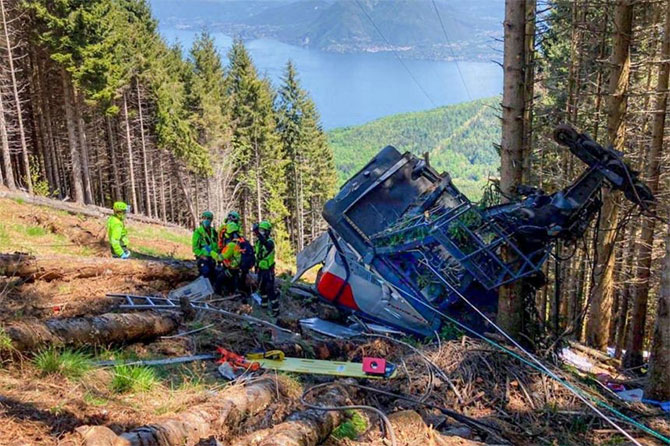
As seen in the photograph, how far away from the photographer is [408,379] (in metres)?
6.39

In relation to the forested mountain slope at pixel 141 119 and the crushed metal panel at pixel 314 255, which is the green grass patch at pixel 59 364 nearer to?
the crushed metal panel at pixel 314 255

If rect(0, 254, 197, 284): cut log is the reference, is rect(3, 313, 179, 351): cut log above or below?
above

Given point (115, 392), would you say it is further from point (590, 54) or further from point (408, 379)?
point (590, 54)

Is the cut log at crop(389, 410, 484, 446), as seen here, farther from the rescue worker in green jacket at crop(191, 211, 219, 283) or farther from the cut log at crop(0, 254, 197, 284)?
the cut log at crop(0, 254, 197, 284)

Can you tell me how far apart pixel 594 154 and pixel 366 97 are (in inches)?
6712

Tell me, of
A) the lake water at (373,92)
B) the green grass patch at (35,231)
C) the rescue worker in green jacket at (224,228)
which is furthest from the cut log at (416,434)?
the lake water at (373,92)

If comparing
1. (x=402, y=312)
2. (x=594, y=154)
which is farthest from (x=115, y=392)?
(x=594, y=154)

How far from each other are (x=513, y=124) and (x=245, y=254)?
564 centimetres

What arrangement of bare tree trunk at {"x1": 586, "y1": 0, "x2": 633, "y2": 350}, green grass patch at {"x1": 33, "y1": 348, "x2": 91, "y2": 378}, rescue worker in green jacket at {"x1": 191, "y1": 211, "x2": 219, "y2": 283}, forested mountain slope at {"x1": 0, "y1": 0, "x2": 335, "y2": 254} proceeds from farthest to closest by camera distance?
forested mountain slope at {"x1": 0, "y1": 0, "x2": 335, "y2": 254} → rescue worker in green jacket at {"x1": 191, "y1": 211, "x2": 219, "y2": 283} → bare tree trunk at {"x1": 586, "y1": 0, "x2": 633, "y2": 350} → green grass patch at {"x1": 33, "y1": 348, "x2": 91, "y2": 378}

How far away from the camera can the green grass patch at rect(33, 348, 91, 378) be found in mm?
4773

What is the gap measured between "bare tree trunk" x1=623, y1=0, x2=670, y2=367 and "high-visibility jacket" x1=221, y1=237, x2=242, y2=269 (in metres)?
8.23

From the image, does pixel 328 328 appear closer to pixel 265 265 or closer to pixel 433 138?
pixel 265 265

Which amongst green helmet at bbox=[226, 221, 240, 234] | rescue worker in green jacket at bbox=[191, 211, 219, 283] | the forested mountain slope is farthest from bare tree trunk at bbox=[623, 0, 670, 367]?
the forested mountain slope

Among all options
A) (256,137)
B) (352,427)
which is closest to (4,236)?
(352,427)
